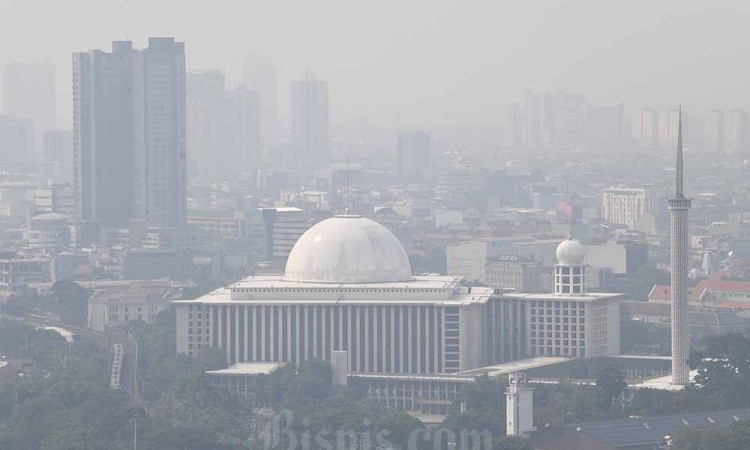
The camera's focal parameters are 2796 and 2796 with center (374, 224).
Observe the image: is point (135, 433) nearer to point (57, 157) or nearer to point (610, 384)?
point (610, 384)

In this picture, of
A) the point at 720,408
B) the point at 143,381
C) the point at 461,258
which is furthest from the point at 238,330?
the point at 461,258

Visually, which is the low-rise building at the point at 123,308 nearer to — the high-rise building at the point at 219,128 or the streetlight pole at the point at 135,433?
the streetlight pole at the point at 135,433

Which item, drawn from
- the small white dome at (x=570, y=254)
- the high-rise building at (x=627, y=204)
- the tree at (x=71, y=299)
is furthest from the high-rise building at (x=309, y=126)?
the small white dome at (x=570, y=254)

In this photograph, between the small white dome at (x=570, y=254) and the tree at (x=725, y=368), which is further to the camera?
the small white dome at (x=570, y=254)

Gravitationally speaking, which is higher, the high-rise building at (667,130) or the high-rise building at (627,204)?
the high-rise building at (667,130)

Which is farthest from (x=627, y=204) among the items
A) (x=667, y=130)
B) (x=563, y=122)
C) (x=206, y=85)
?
(x=206, y=85)

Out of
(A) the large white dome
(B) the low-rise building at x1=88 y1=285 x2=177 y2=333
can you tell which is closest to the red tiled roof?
(B) the low-rise building at x1=88 y1=285 x2=177 y2=333
